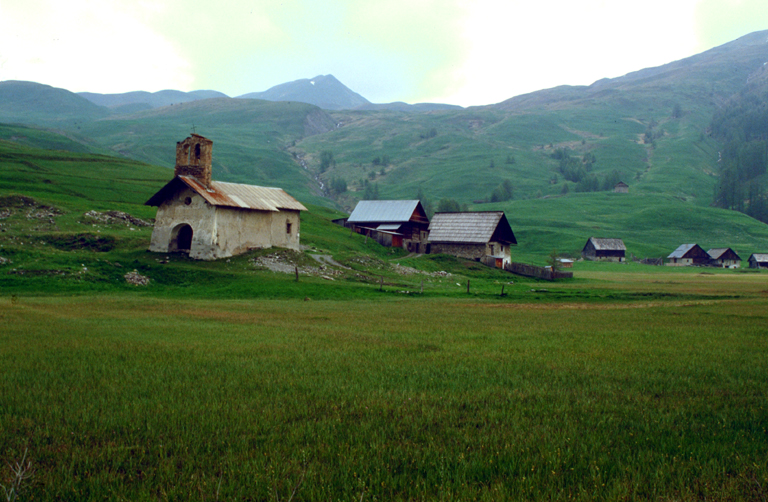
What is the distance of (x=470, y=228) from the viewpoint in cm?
6969

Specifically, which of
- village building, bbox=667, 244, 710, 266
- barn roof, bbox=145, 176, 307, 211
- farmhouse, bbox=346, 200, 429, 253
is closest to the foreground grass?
barn roof, bbox=145, 176, 307, 211

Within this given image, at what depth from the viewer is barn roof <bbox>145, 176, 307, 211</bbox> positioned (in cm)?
4194

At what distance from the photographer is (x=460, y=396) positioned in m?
9.20

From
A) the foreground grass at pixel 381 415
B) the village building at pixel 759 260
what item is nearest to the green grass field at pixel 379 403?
the foreground grass at pixel 381 415

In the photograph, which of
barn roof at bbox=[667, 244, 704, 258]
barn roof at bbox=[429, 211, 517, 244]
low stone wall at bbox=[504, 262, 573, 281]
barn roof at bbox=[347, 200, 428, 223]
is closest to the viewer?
low stone wall at bbox=[504, 262, 573, 281]

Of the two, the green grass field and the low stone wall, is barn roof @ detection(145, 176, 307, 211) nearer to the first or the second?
the green grass field

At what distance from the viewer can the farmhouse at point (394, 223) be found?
73812 millimetres

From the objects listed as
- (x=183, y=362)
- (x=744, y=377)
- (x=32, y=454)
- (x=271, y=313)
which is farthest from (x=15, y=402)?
(x=271, y=313)

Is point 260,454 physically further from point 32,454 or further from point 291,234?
point 291,234

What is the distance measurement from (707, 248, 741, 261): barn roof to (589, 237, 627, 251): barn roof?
18247 mm

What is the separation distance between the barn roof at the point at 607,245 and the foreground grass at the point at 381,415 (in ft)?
365

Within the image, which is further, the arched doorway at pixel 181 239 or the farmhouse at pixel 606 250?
the farmhouse at pixel 606 250

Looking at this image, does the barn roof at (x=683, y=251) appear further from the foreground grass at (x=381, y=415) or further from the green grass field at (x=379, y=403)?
the foreground grass at (x=381, y=415)

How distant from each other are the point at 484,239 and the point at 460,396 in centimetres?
5940
